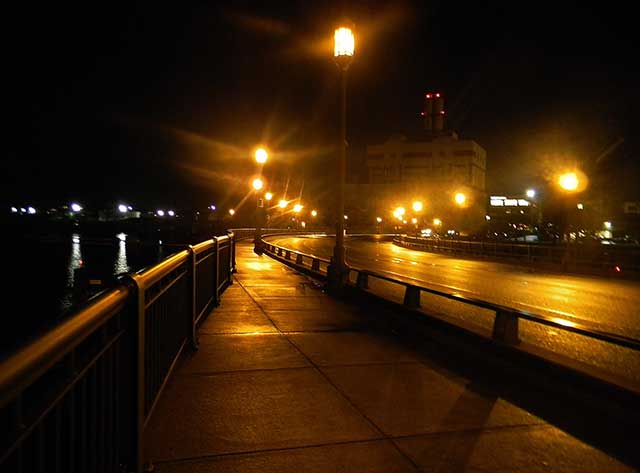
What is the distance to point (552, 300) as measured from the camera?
16031mm

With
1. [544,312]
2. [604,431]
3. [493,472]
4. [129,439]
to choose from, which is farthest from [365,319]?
[129,439]

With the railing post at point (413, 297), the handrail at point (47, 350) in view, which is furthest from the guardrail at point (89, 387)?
the railing post at point (413, 297)

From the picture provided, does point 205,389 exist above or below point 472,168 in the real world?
below

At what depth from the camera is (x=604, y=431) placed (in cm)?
527

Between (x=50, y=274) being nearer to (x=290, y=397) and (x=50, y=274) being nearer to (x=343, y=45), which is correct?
(x=343, y=45)

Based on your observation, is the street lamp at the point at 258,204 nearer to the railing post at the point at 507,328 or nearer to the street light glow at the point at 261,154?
the street light glow at the point at 261,154

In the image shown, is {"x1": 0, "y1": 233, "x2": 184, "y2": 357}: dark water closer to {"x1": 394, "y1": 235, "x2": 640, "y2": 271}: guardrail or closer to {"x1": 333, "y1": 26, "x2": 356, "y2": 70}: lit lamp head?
{"x1": 333, "y1": 26, "x2": 356, "y2": 70}: lit lamp head

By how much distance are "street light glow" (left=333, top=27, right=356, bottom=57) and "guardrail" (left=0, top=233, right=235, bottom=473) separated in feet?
31.3

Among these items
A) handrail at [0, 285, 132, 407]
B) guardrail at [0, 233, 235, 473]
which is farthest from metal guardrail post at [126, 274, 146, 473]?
handrail at [0, 285, 132, 407]

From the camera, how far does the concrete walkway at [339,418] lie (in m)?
4.49

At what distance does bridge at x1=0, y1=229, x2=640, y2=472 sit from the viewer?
103 inches

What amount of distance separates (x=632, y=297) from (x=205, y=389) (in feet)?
50.9

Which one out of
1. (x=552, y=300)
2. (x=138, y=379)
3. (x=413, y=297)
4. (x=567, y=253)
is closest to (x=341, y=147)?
(x=413, y=297)

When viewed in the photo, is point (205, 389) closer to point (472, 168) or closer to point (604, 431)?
point (604, 431)
